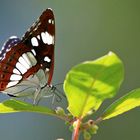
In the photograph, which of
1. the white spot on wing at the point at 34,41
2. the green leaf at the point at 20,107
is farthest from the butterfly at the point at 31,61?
the green leaf at the point at 20,107

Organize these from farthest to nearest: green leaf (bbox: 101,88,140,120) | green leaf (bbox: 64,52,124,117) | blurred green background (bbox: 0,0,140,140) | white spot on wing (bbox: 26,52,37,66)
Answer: blurred green background (bbox: 0,0,140,140) < white spot on wing (bbox: 26,52,37,66) < green leaf (bbox: 101,88,140,120) < green leaf (bbox: 64,52,124,117)

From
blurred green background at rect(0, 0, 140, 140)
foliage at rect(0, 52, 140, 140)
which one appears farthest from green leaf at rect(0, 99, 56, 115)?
blurred green background at rect(0, 0, 140, 140)

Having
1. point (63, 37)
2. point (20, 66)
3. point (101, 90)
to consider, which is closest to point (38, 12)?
point (63, 37)

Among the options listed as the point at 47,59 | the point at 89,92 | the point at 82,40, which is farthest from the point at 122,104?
the point at 82,40

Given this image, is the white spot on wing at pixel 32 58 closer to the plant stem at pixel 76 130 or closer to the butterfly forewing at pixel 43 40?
the butterfly forewing at pixel 43 40

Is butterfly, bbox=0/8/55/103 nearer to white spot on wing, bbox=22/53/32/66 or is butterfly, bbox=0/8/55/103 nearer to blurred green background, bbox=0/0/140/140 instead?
white spot on wing, bbox=22/53/32/66

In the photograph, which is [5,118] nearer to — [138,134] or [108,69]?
[138,134]
